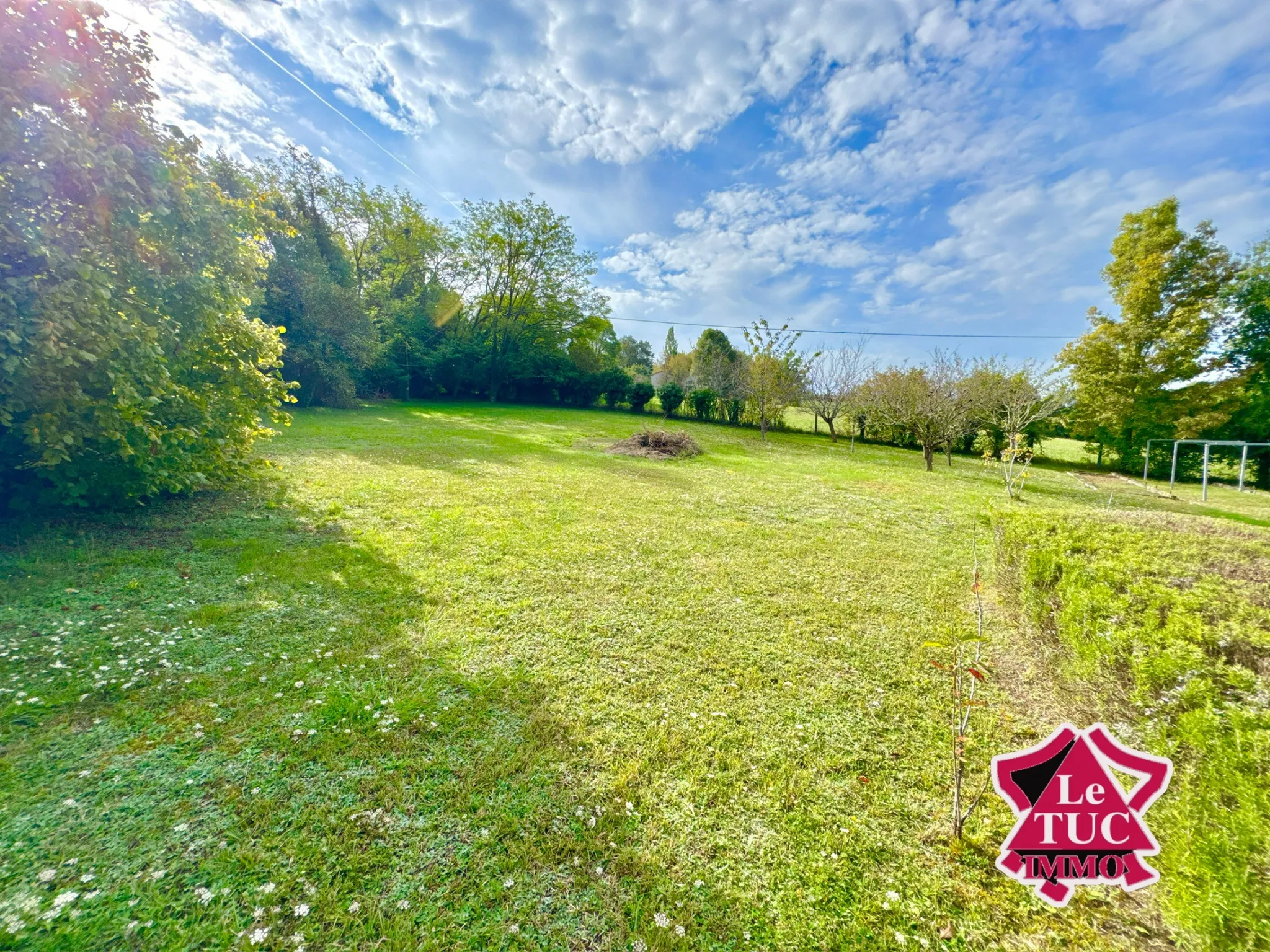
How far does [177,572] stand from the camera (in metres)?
3.95

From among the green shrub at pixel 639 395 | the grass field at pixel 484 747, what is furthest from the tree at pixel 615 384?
the grass field at pixel 484 747

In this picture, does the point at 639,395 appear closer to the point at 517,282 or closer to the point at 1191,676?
the point at 517,282

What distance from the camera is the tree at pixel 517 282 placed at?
25.5 meters

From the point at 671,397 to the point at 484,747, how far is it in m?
24.1

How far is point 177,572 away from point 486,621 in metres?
2.97

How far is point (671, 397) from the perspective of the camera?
83.4 feet

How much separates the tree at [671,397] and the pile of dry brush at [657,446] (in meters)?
11.7

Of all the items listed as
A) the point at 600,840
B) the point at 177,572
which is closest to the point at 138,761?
the point at 600,840

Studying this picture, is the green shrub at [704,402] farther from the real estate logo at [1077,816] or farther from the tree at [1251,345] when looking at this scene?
the real estate logo at [1077,816]

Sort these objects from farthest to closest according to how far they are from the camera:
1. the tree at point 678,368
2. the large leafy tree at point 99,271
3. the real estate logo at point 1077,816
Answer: the tree at point 678,368 → the large leafy tree at point 99,271 → the real estate logo at point 1077,816

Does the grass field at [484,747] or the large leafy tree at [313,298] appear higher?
the large leafy tree at [313,298]

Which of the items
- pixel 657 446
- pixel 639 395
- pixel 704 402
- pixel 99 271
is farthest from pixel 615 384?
pixel 99 271

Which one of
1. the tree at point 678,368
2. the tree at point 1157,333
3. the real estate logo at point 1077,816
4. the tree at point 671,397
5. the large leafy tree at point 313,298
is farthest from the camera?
the tree at point 678,368

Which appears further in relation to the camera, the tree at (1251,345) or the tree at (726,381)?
the tree at (726,381)
